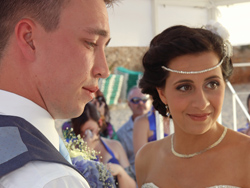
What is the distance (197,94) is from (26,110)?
47.0 inches

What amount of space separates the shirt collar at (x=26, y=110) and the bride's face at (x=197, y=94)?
1124 millimetres

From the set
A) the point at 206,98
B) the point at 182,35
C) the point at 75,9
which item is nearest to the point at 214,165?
the point at 206,98

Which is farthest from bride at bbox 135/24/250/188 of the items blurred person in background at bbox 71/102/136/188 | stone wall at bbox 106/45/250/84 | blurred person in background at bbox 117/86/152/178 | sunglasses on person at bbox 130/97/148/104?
stone wall at bbox 106/45/250/84

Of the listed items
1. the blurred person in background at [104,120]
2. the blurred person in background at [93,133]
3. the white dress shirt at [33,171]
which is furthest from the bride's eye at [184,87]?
the blurred person in background at [104,120]

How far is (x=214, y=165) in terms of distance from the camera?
201cm

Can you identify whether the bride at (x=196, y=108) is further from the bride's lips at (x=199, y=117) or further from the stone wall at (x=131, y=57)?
the stone wall at (x=131, y=57)

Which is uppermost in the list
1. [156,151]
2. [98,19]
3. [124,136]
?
[98,19]

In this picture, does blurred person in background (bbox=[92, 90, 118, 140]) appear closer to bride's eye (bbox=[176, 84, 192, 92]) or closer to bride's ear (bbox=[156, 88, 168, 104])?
bride's ear (bbox=[156, 88, 168, 104])

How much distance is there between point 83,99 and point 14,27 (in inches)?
11.0

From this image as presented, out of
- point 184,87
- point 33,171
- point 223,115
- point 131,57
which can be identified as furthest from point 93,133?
point 131,57

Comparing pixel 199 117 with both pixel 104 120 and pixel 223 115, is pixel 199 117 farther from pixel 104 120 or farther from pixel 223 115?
pixel 223 115

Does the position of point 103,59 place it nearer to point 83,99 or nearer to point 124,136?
point 83,99

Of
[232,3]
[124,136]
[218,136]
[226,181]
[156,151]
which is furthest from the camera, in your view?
[124,136]

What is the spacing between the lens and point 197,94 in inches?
77.5
